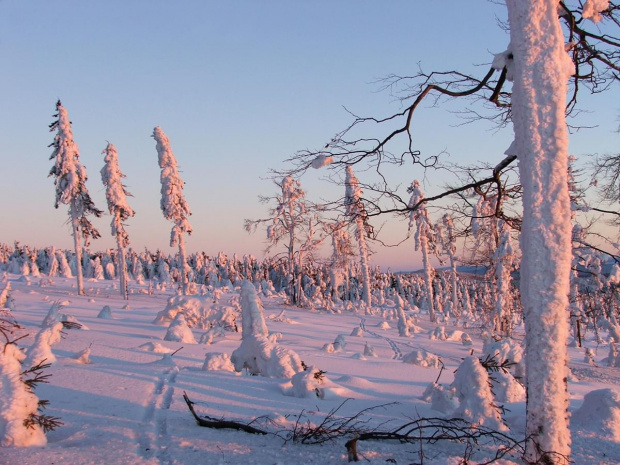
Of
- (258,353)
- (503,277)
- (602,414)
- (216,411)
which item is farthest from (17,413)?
(503,277)

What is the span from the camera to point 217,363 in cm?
629

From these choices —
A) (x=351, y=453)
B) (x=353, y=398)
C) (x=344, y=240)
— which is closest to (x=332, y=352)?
(x=344, y=240)

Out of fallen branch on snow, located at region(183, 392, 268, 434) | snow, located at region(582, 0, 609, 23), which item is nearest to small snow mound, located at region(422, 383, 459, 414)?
fallen branch on snow, located at region(183, 392, 268, 434)

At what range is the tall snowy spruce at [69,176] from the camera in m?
25.0

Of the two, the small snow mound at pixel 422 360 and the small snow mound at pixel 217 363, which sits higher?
the small snow mound at pixel 217 363

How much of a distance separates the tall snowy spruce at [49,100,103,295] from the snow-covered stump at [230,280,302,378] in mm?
21023

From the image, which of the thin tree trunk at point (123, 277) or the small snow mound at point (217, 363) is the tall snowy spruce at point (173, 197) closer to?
the thin tree trunk at point (123, 277)

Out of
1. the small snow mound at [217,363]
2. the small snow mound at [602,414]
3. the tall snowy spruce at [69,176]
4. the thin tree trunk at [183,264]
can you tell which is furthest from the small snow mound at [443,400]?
the tall snowy spruce at [69,176]

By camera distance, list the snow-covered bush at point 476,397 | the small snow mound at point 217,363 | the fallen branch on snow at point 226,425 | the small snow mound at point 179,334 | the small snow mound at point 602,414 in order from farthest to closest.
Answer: the small snow mound at point 179,334
the small snow mound at point 217,363
the snow-covered bush at point 476,397
the small snow mound at point 602,414
the fallen branch on snow at point 226,425

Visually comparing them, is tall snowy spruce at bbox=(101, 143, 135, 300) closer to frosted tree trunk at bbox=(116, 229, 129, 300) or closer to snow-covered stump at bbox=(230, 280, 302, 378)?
frosted tree trunk at bbox=(116, 229, 129, 300)

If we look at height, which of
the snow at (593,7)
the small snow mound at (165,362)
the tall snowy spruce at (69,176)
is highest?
the tall snowy spruce at (69,176)

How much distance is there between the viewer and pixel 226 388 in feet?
16.5

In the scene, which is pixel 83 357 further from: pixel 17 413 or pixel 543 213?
pixel 543 213

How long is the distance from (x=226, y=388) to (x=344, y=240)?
2.80 metres
